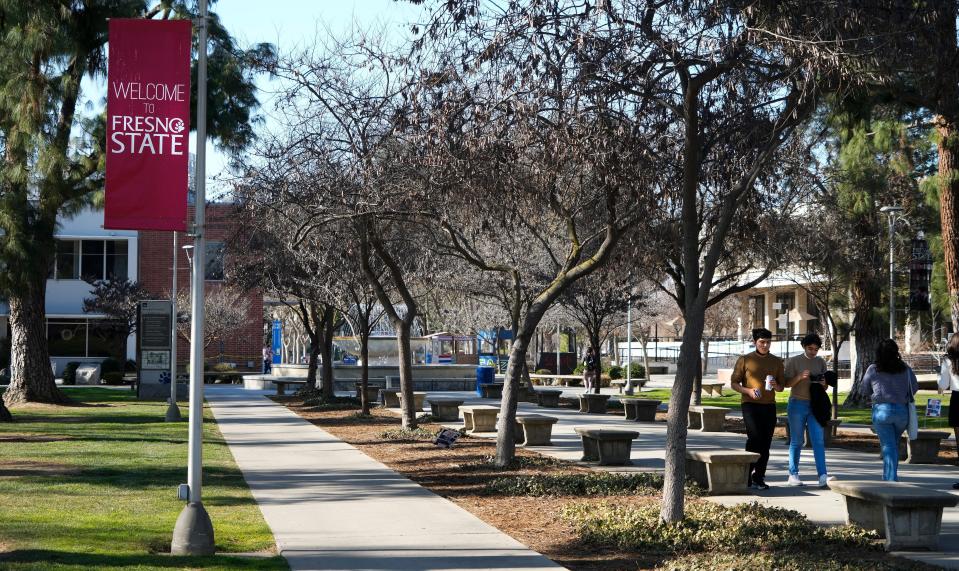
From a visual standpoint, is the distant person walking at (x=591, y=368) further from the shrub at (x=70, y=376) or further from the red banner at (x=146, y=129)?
the red banner at (x=146, y=129)

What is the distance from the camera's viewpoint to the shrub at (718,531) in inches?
364

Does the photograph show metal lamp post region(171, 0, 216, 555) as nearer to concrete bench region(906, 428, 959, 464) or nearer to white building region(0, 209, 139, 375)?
concrete bench region(906, 428, 959, 464)

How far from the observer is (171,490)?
13109 mm

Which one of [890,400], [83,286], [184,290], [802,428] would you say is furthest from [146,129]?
[83,286]

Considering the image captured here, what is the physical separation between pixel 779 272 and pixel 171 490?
18610mm

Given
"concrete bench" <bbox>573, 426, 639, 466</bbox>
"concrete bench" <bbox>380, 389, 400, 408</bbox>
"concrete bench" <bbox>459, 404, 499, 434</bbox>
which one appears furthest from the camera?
"concrete bench" <bbox>380, 389, 400, 408</bbox>

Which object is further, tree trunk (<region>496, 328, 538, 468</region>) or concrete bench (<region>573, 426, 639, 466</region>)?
concrete bench (<region>573, 426, 639, 466</region>)

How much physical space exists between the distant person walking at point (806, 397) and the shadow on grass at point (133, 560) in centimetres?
704

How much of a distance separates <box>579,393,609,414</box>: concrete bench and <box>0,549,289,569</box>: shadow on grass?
70.4ft

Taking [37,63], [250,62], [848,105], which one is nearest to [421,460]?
[250,62]

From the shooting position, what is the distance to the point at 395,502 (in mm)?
12180

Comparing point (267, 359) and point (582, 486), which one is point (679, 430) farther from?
point (267, 359)

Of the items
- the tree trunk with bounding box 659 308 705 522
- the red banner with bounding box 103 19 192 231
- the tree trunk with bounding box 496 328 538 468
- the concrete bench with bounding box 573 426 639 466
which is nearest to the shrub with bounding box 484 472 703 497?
the tree trunk with bounding box 496 328 538 468

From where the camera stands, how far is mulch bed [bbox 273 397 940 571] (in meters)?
9.12
